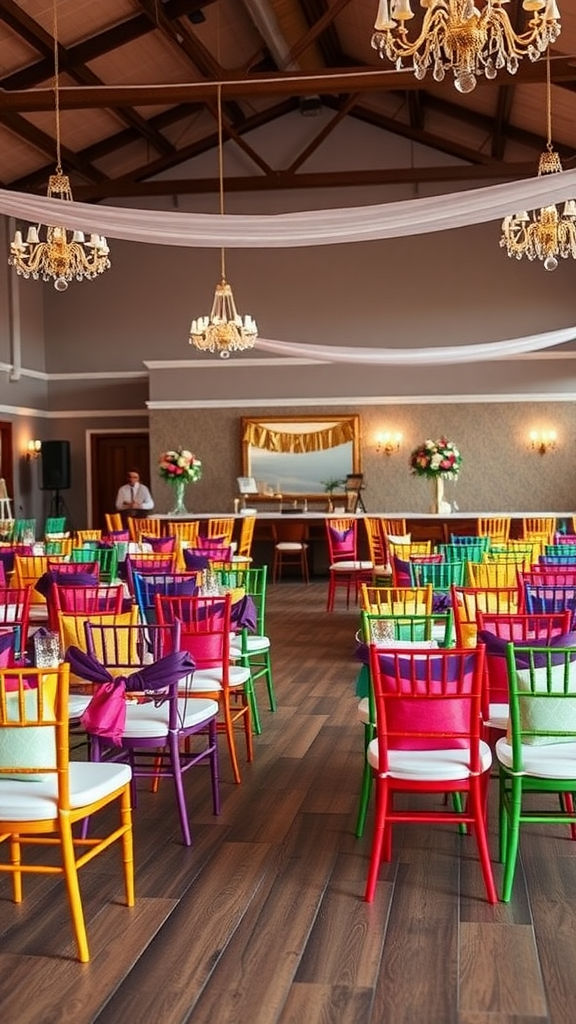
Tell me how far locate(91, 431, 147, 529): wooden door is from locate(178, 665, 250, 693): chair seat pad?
13728mm

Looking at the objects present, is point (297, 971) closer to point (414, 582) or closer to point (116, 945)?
point (116, 945)

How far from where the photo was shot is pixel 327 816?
4633mm

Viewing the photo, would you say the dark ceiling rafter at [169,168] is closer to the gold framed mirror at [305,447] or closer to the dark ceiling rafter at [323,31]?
the dark ceiling rafter at [323,31]

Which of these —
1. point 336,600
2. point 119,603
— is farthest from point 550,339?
point 119,603

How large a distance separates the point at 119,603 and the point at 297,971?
287 centimetres

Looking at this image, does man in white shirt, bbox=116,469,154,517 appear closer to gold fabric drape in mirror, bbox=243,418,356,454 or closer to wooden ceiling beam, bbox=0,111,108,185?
gold fabric drape in mirror, bbox=243,418,356,454

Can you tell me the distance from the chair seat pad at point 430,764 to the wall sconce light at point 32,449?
15.3 m

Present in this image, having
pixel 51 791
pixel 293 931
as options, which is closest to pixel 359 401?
pixel 293 931

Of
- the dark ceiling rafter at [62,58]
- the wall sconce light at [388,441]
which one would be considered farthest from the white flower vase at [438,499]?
the dark ceiling rafter at [62,58]

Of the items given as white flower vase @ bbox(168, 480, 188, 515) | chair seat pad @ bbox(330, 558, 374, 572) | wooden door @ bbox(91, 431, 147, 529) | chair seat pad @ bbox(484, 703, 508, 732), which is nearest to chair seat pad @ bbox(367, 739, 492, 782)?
chair seat pad @ bbox(484, 703, 508, 732)

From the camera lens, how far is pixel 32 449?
1828 cm

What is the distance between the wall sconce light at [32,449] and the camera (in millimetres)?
18219

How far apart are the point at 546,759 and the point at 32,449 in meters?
15.7

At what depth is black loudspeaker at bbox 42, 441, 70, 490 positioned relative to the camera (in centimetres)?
1798
